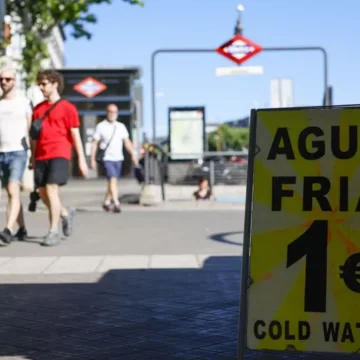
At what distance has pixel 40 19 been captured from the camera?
97.6ft

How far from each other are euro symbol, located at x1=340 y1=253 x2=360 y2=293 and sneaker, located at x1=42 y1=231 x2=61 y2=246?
20.2ft

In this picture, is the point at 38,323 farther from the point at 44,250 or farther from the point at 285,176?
the point at 44,250

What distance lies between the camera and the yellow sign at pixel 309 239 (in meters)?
4.34

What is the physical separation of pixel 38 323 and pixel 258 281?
213cm

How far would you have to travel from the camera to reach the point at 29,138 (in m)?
10.3

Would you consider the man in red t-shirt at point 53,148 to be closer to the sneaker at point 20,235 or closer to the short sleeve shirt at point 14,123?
the short sleeve shirt at point 14,123

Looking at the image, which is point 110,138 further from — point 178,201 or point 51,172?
point 51,172

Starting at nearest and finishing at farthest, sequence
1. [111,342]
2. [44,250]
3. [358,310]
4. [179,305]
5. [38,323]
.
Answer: [358,310] → [111,342] → [38,323] → [179,305] → [44,250]

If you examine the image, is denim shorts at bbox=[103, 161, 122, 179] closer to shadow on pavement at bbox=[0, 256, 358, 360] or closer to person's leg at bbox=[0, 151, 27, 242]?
person's leg at bbox=[0, 151, 27, 242]

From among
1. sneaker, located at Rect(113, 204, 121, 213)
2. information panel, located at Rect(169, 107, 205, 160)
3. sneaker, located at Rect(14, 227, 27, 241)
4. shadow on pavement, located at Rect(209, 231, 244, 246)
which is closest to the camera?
shadow on pavement, located at Rect(209, 231, 244, 246)

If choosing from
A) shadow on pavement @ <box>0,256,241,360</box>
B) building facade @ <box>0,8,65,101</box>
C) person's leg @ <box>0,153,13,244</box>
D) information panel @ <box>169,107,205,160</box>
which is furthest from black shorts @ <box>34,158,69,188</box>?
information panel @ <box>169,107,205,160</box>

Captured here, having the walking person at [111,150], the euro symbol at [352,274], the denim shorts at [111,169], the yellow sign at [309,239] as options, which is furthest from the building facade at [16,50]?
the euro symbol at [352,274]

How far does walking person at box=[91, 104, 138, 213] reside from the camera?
14867 mm

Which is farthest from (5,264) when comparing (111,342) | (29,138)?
(111,342)
